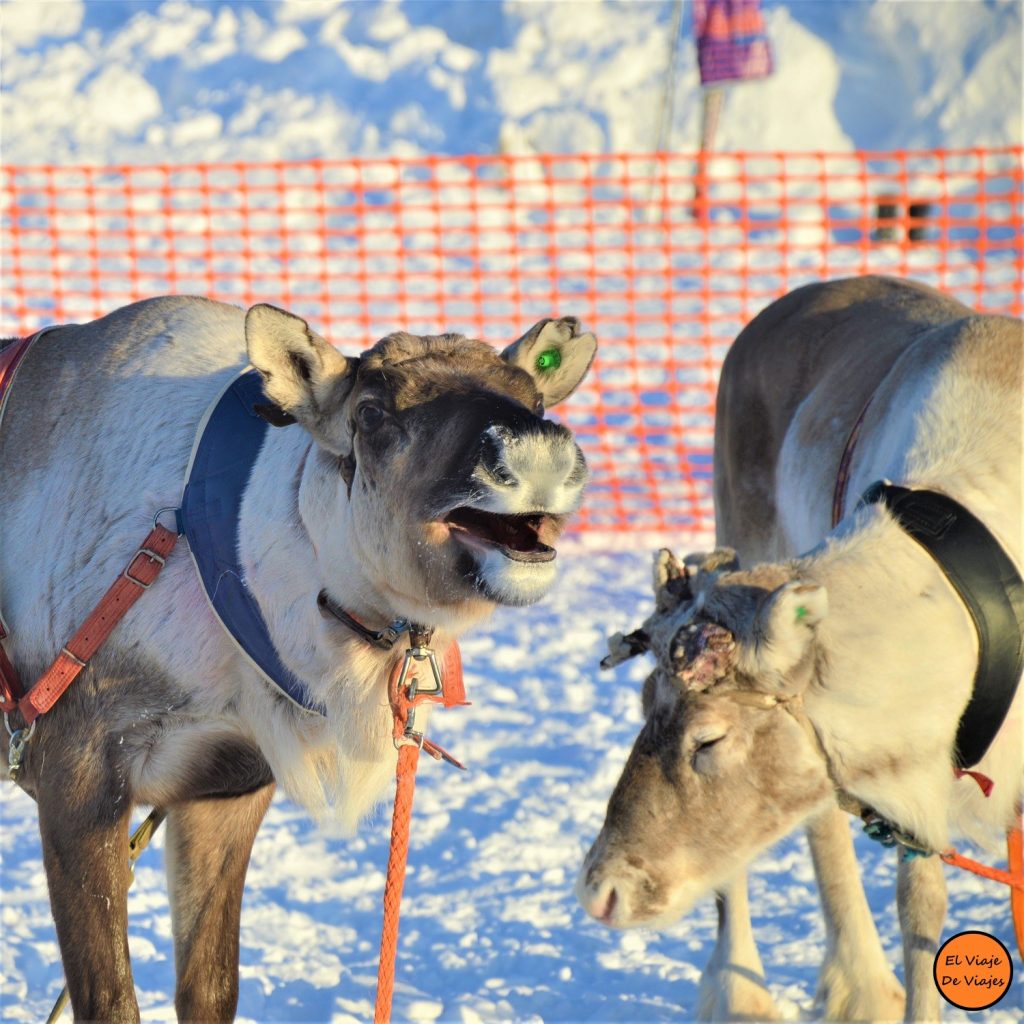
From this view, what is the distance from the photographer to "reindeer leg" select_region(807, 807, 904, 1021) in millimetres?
3480

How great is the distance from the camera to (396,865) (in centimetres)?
269

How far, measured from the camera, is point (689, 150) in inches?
481

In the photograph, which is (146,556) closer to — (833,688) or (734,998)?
(833,688)

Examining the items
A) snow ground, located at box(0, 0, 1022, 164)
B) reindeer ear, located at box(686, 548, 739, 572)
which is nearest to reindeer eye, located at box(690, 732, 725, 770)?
reindeer ear, located at box(686, 548, 739, 572)

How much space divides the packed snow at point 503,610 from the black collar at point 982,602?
145cm

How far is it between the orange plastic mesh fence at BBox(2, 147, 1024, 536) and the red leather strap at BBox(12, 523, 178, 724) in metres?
4.88

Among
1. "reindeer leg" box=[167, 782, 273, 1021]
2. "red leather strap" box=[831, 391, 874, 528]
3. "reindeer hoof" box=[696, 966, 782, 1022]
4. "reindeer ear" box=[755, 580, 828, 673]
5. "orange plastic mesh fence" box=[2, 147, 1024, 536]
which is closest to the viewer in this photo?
"reindeer ear" box=[755, 580, 828, 673]

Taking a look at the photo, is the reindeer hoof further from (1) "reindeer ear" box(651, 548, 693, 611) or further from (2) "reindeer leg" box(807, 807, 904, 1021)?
(1) "reindeer ear" box(651, 548, 693, 611)

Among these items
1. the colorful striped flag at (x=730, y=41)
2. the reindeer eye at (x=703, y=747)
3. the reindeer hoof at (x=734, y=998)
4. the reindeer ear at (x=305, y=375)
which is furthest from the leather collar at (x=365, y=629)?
the colorful striped flag at (x=730, y=41)

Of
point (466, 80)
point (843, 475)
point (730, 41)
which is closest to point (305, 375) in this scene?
point (843, 475)

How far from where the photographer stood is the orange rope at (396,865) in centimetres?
263

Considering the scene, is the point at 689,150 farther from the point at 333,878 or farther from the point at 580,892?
the point at 580,892

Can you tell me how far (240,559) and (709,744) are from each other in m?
1.04

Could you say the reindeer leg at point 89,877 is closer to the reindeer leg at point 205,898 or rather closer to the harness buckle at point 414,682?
the reindeer leg at point 205,898
